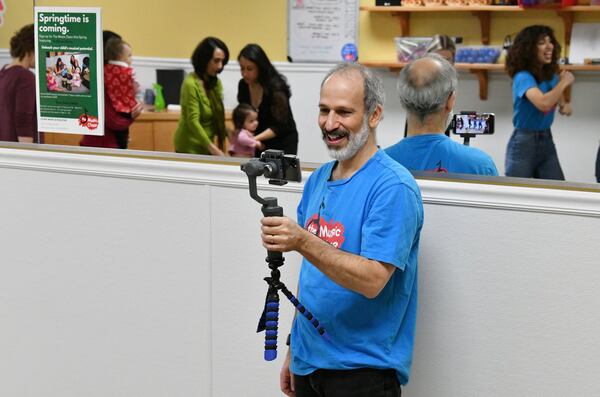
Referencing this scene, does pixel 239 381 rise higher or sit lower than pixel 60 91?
lower

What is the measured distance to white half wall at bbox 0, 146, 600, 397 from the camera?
7.54 ft

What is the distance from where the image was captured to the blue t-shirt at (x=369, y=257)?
1922 mm

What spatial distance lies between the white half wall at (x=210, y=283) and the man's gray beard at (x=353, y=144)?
1.36 ft

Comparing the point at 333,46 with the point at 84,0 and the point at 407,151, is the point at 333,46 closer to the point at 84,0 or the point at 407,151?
the point at 84,0

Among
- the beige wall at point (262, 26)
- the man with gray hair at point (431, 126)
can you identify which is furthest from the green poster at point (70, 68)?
the beige wall at point (262, 26)

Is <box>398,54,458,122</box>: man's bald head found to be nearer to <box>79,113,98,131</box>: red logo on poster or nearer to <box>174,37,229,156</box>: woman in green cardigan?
<box>174,37,229,156</box>: woman in green cardigan

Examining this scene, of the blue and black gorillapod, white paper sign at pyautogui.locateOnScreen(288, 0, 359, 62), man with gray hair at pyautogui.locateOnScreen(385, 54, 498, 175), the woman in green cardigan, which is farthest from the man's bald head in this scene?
white paper sign at pyautogui.locateOnScreen(288, 0, 359, 62)

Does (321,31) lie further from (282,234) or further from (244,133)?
(282,234)

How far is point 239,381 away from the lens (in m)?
2.76

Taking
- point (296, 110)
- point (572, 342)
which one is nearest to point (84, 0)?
point (572, 342)

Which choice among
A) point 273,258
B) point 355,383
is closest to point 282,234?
point 273,258

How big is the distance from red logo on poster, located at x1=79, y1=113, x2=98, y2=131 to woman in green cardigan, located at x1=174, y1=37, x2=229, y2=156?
1.16 ft

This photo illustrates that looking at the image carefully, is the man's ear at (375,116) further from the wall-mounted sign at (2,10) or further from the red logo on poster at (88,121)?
the wall-mounted sign at (2,10)

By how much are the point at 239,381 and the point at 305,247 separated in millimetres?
1035
